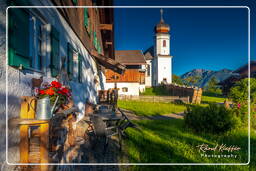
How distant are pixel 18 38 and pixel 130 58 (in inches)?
1135

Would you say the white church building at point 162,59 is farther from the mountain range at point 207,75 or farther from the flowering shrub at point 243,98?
the flowering shrub at point 243,98

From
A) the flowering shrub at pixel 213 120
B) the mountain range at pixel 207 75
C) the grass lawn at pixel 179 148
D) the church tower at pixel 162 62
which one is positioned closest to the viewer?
the grass lawn at pixel 179 148

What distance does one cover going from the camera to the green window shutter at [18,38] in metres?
1.75

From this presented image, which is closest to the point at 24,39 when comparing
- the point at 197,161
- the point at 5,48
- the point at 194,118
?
the point at 5,48

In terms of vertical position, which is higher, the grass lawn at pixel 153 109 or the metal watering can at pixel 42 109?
the metal watering can at pixel 42 109

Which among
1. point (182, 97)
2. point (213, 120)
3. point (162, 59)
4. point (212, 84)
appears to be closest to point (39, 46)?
point (213, 120)

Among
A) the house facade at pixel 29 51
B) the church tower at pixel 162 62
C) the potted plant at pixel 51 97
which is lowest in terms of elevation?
the potted plant at pixel 51 97

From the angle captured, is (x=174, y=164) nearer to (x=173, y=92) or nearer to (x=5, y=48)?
(x=5, y=48)

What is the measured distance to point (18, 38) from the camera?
186 centimetres

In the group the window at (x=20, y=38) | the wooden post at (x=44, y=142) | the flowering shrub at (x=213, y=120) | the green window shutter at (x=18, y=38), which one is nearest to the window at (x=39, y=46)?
the window at (x=20, y=38)

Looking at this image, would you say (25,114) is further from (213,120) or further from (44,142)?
(213,120)

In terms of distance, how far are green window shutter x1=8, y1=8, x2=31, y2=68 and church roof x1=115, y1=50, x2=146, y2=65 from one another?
84.6ft

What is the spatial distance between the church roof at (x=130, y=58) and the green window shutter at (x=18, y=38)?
25.8m

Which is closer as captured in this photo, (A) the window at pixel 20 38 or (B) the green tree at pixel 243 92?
(A) the window at pixel 20 38
